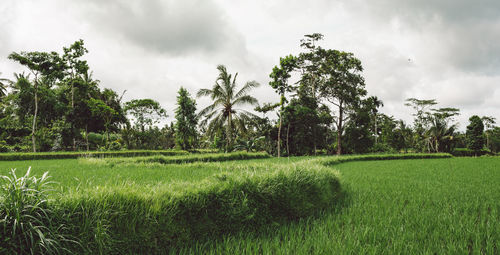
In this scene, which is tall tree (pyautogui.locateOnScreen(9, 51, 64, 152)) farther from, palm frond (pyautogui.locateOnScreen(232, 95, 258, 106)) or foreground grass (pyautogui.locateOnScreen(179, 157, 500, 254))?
foreground grass (pyautogui.locateOnScreen(179, 157, 500, 254))

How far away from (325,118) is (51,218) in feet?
74.1

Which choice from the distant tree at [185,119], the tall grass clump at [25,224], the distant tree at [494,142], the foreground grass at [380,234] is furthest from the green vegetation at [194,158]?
the distant tree at [494,142]

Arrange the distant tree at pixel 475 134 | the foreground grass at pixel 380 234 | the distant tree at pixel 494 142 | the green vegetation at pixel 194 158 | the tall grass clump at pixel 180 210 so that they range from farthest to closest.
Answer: the distant tree at pixel 494 142
the distant tree at pixel 475 134
the green vegetation at pixel 194 158
the foreground grass at pixel 380 234
the tall grass clump at pixel 180 210

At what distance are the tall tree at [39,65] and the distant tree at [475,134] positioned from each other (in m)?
38.3

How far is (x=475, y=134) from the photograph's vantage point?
2620 centimetres

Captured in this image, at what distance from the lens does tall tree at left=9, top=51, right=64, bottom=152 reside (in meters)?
18.4

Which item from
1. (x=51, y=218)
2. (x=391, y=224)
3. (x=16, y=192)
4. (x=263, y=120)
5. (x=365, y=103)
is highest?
(x=365, y=103)

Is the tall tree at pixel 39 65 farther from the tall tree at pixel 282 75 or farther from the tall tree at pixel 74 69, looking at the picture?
the tall tree at pixel 282 75

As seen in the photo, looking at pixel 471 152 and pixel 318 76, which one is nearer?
pixel 318 76

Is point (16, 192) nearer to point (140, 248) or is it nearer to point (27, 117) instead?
point (140, 248)

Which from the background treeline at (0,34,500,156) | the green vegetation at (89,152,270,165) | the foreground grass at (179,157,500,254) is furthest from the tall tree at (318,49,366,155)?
the foreground grass at (179,157,500,254)

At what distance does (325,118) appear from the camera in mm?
22766

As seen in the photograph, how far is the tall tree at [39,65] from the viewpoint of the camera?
1844cm

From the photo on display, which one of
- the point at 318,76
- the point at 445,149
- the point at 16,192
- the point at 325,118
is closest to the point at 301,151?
the point at 325,118
